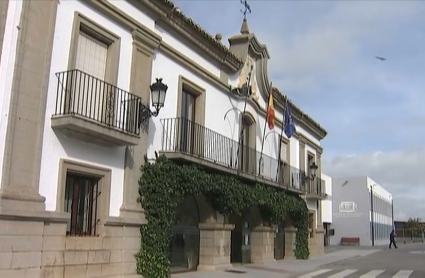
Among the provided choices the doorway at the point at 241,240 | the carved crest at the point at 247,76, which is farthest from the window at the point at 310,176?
the carved crest at the point at 247,76

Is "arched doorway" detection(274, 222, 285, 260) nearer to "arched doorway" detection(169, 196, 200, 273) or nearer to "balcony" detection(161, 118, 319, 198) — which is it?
"balcony" detection(161, 118, 319, 198)

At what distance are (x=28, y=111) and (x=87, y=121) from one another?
1143 mm

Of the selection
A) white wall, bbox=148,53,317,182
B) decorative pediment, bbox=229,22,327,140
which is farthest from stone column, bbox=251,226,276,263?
decorative pediment, bbox=229,22,327,140

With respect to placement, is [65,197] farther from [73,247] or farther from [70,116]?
[70,116]

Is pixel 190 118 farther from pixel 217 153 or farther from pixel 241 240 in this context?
pixel 241 240

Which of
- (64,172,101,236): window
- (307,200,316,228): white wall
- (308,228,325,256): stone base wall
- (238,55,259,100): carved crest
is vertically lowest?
(308,228,325,256): stone base wall

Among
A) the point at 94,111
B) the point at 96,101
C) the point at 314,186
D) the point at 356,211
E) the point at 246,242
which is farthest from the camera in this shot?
the point at 356,211

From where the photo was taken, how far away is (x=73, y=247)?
9.84 m

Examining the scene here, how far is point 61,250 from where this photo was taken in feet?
31.2

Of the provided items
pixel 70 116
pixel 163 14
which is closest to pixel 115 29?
pixel 163 14

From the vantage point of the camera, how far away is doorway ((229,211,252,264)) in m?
19.1

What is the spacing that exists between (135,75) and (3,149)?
4.20 meters

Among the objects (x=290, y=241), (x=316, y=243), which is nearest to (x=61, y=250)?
(x=290, y=241)

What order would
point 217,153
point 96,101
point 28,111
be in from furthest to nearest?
point 217,153 → point 96,101 → point 28,111
